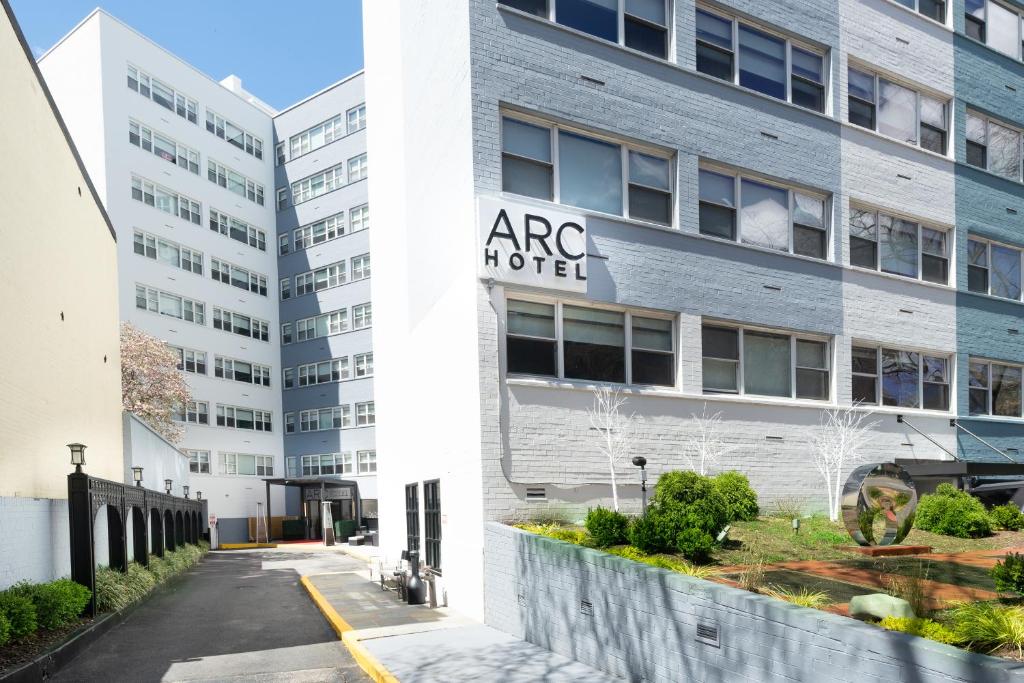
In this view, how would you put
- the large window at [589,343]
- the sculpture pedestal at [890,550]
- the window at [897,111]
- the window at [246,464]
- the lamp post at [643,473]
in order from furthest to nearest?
the window at [246,464] → the window at [897,111] → the large window at [589,343] → the lamp post at [643,473] → the sculpture pedestal at [890,550]

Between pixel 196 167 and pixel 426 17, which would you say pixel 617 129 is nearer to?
pixel 426 17

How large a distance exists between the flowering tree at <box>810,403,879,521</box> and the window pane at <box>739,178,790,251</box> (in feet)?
12.6

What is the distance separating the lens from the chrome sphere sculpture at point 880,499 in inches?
378

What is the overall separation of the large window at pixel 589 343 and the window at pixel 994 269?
10560 millimetres

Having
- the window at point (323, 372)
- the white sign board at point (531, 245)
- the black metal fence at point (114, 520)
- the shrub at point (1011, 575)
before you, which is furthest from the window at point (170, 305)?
the shrub at point (1011, 575)

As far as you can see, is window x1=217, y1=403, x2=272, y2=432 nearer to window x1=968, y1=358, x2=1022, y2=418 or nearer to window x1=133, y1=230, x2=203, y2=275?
window x1=133, y1=230, x2=203, y2=275

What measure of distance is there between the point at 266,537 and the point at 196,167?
23439 millimetres

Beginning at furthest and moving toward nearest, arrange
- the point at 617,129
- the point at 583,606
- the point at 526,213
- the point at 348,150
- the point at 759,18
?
the point at 348,150 → the point at 759,18 → the point at 617,129 → the point at 526,213 → the point at 583,606

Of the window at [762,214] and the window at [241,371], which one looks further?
the window at [241,371]

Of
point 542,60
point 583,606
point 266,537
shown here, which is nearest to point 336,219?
point 266,537

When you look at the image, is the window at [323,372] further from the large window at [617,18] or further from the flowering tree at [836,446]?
the large window at [617,18]

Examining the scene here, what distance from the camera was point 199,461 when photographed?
4866cm

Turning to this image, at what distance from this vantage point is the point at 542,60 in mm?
14469

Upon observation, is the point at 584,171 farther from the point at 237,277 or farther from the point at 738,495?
the point at 237,277
